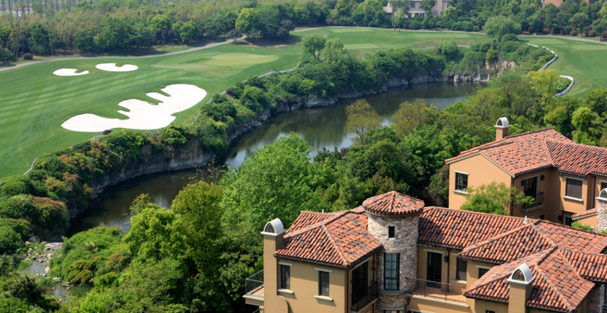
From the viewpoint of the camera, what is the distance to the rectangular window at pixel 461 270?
24.1 m

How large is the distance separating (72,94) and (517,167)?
61.2 m

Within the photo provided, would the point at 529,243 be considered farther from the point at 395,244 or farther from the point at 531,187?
the point at 531,187

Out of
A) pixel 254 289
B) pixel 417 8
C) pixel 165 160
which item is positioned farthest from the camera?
pixel 417 8

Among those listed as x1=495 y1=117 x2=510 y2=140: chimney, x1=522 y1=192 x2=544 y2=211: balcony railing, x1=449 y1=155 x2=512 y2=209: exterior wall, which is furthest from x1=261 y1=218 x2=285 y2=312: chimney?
x1=495 y1=117 x2=510 y2=140: chimney

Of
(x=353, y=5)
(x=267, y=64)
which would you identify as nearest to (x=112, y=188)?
(x=267, y=64)

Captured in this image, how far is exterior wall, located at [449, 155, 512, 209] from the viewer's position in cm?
3250

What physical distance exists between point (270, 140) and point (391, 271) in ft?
174

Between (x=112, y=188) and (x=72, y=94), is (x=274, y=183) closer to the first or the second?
(x=112, y=188)

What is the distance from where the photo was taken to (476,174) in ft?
110

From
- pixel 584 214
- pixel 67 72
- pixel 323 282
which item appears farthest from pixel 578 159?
pixel 67 72

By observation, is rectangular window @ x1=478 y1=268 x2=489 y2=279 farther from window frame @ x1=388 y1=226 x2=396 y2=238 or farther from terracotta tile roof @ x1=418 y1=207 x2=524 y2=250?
window frame @ x1=388 y1=226 x2=396 y2=238

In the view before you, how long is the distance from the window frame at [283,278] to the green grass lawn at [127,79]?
129ft

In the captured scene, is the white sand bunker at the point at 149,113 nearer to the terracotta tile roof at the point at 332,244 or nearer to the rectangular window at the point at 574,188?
the rectangular window at the point at 574,188

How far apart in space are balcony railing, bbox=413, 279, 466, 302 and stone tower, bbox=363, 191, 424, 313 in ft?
0.95
